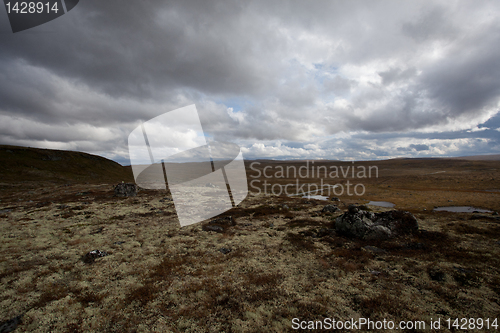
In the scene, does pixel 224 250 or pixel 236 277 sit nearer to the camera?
pixel 236 277

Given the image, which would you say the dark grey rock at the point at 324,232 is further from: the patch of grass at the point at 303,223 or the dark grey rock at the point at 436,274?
the dark grey rock at the point at 436,274

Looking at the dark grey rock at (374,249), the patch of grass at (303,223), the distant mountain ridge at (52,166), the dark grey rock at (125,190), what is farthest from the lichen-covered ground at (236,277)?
the distant mountain ridge at (52,166)

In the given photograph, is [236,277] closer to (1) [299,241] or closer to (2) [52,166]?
(1) [299,241]

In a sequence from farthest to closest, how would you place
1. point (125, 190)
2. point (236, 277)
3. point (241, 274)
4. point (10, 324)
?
point (125, 190) → point (241, 274) → point (236, 277) → point (10, 324)

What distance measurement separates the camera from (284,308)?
9102 millimetres

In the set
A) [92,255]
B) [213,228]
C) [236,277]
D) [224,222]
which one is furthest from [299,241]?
[92,255]

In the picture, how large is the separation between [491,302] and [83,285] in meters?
21.7

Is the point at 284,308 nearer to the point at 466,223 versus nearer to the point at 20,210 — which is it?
the point at 466,223

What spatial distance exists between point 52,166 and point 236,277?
13400 centimetres

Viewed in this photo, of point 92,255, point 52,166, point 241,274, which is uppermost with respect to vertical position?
point 52,166

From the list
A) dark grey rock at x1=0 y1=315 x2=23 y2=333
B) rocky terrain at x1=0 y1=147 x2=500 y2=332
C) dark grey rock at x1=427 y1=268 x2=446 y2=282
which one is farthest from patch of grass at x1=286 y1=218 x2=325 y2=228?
dark grey rock at x1=0 y1=315 x2=23 y2=333

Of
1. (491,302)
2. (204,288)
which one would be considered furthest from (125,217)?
(491,302)

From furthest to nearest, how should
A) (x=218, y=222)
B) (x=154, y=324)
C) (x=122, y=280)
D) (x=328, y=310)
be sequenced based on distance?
(x=218, y=222), (x=122, y=280), (x=328, y=310), (x=154, y=324)

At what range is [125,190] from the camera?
40.2m
